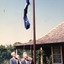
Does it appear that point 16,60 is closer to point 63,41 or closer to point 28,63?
point 28,63

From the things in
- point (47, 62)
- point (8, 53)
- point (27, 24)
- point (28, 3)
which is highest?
point (28, 3)

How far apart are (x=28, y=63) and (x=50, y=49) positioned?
4.99 metres

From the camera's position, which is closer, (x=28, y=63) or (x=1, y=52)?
(x=28, y=63)

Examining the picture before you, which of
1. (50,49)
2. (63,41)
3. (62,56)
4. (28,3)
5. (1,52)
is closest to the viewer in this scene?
(28,3)

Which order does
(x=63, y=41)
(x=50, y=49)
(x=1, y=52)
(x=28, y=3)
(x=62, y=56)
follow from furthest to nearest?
(x=1, y=52) < (x=50, y=49) < (x=62, y=56) < (x=63, y=41) < (x=28, y=3)

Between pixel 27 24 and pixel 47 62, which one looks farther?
pixel 47 62

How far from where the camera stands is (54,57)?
1844cm

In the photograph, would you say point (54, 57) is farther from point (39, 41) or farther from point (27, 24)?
point (27, 24)

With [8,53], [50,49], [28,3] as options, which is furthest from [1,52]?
[28,3]

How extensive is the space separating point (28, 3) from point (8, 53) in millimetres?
65226

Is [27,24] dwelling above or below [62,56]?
above

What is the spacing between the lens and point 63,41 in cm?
1681

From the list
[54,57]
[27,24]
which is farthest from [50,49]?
[27,24]

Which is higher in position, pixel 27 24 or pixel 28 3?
pixel 28 3
